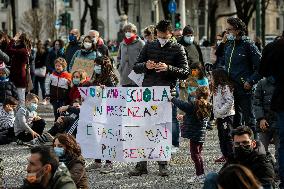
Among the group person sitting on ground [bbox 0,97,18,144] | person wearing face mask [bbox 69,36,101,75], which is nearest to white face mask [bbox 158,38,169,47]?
person wearing face mask [bbox 69,36,101,75]

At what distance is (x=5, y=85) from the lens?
1656 cm

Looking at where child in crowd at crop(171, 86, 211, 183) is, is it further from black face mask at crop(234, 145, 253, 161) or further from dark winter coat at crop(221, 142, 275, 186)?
dark winter coat at crop(221, 142, 275, 186)

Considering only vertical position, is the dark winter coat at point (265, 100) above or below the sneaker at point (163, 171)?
above

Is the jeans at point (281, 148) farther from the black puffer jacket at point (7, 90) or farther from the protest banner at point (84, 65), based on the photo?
the black puffer jacket at point (7, 90)

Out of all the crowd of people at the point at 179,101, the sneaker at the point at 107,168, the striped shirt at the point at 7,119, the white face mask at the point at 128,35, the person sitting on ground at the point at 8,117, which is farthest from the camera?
the striped shirt at the point at 7,119

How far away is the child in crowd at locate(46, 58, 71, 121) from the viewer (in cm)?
1548

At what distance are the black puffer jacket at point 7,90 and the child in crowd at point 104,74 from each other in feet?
15.6

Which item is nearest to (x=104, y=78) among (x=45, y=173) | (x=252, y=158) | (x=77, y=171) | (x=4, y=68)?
(x=77, y=171)

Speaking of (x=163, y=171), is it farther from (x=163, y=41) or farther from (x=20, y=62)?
(x=20, y=62)

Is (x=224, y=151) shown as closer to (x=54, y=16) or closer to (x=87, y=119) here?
(x=87, y=119)

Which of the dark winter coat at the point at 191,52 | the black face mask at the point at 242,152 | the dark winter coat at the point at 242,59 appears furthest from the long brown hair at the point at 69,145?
the dark winter coat at the point at 191,52

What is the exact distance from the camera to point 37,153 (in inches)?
274

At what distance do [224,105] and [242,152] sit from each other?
3189 mm

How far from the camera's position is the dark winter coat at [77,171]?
8062 mm
